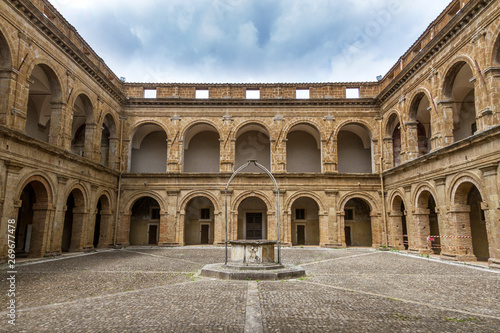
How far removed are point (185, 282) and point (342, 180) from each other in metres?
15.7

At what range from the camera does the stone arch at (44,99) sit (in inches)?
629

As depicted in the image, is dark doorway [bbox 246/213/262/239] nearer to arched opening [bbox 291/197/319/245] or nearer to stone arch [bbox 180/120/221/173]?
arched opening [bbox 291/197/319/245]

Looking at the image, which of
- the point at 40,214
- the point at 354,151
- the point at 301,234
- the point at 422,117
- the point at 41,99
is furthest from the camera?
the point at 354,151

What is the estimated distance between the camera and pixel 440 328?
5.53 metres

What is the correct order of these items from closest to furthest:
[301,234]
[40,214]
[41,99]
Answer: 1. [40,214]
2. [41,99]
3. [301,234]

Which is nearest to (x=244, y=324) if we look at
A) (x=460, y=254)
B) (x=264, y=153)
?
(x=460, y=254)

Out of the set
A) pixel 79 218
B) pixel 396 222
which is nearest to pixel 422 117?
pixel 396 222

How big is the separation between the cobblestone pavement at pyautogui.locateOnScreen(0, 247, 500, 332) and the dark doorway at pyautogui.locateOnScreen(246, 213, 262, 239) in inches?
531

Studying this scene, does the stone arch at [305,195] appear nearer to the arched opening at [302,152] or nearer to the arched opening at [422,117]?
the arched opening at [302,152]

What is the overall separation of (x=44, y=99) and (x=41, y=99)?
0.15m

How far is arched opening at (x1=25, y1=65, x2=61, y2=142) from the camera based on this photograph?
16359mm

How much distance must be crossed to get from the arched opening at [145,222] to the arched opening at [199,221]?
2.27 metres

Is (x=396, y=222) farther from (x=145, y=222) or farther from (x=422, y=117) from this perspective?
(x=145, y=222)

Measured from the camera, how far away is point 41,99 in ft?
63.7
